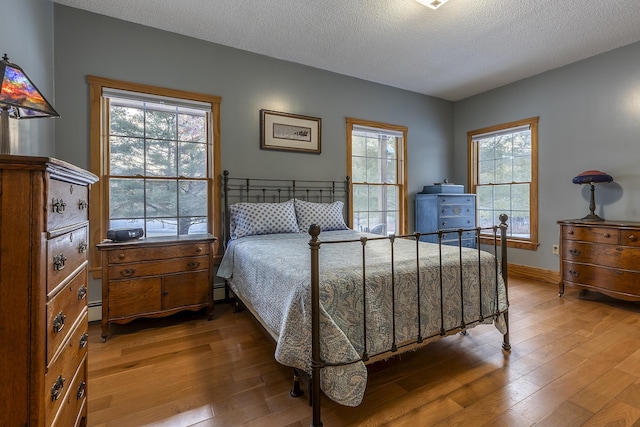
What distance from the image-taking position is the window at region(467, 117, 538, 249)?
13.0 feet

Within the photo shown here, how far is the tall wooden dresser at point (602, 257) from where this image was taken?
2744mm

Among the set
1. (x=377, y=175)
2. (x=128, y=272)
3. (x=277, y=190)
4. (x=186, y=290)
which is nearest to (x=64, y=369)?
(x=128, y=272)

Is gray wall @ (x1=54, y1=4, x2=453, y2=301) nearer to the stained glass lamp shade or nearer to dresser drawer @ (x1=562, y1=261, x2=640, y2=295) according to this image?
the stained glass lamp shade

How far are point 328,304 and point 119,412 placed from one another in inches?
45.3

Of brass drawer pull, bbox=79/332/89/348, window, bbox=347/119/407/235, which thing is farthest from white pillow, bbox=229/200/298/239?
brass drawer pull, bbox=79/332/89/348

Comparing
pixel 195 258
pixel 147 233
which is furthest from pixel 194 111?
pixel 195 258

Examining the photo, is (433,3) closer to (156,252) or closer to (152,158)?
(152,158)

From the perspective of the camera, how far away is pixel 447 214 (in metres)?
4.09

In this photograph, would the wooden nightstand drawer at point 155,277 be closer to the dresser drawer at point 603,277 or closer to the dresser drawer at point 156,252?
the dresser drawer at point 156,252

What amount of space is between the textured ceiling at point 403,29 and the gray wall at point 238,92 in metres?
0.13

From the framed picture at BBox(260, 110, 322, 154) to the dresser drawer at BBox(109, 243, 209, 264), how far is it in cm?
136

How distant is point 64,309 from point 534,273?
4701 mm

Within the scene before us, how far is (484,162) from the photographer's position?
4.59 meters

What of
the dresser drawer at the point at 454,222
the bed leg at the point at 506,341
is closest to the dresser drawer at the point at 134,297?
the bed leg at the point at 506,341
